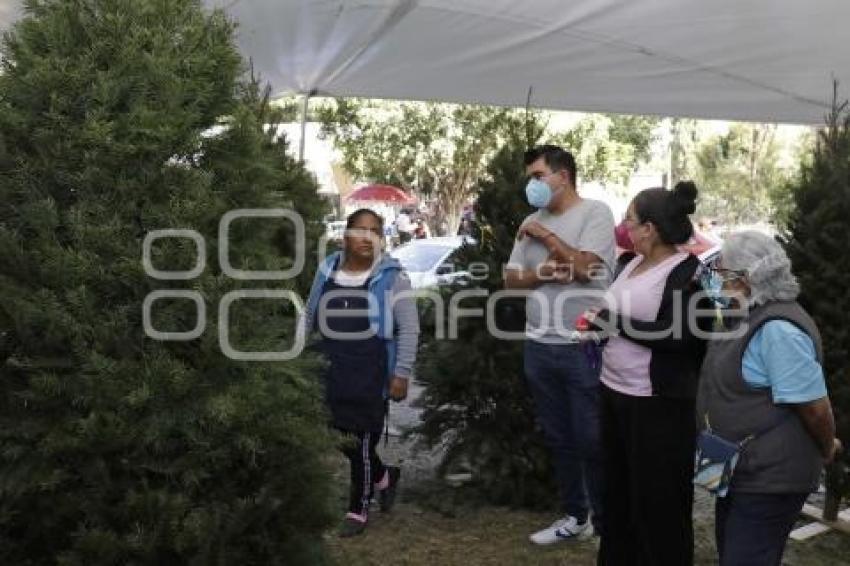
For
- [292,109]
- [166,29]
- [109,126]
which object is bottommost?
[109,126]

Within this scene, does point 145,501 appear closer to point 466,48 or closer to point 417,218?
point 466,48

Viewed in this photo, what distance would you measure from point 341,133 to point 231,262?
76.4ft

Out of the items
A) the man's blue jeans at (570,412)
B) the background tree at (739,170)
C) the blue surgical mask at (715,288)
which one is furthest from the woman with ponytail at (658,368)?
the background tree at (739,170)

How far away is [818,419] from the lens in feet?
9.88

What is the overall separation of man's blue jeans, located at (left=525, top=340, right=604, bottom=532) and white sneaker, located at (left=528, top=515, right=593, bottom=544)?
0.28 ft

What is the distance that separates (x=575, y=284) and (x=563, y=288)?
0.21ft

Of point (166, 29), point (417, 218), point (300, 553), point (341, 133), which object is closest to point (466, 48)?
point (166, 29)

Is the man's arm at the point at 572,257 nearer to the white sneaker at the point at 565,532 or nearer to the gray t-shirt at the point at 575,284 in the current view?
the gray t-shirt at the point at 575,284

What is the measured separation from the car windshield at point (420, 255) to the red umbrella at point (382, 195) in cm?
1321

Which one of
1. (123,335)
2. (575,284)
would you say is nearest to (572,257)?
(575,284)

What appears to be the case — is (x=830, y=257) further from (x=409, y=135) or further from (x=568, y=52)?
(x=409, y=135)

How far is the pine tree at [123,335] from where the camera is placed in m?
2.13

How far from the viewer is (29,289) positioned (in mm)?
2180

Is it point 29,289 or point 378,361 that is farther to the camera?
point 378,361
